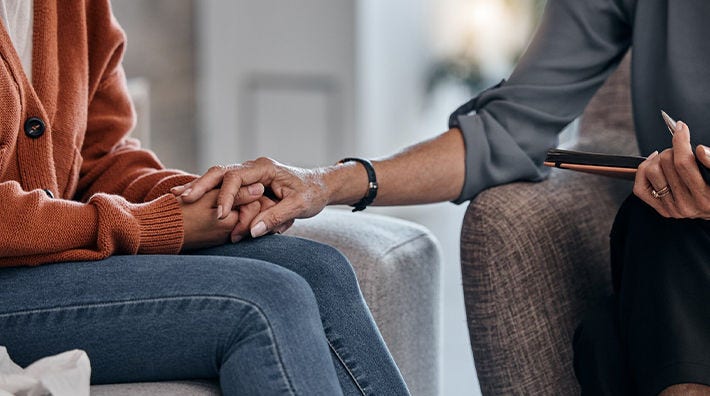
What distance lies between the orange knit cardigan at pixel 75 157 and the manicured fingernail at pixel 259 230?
103 mm

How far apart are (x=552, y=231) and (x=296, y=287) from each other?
485mm

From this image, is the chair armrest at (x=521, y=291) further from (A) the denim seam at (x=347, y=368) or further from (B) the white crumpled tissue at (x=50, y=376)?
(B) the white crumpled tissue at (x=50, y=376)

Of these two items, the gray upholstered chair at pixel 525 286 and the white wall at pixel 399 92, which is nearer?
the gray upholstered chair at pixel 525 286

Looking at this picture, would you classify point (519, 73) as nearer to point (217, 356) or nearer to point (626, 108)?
point (626, 108)

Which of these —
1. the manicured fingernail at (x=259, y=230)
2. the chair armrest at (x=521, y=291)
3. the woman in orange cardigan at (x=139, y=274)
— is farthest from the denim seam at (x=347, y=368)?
the chair armrest at (x=521, y=291)

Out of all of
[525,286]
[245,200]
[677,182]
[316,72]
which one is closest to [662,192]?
A: [677,182]

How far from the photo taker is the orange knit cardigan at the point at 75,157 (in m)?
1.11

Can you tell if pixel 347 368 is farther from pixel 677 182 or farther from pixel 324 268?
pixel 677 182

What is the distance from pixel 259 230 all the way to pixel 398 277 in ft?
0.79

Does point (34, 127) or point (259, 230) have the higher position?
point (34, 127)

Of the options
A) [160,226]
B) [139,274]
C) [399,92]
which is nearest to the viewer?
A: [139,274]

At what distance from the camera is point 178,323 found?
3.41ft

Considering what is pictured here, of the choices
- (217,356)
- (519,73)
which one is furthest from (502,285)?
(217,356)

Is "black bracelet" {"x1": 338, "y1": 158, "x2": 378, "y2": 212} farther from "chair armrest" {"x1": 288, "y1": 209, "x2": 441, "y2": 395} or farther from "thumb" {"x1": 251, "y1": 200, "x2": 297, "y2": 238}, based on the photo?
"thumb" {"x1": 251, "y1": 200, "x2": 297, "y2": 238}
